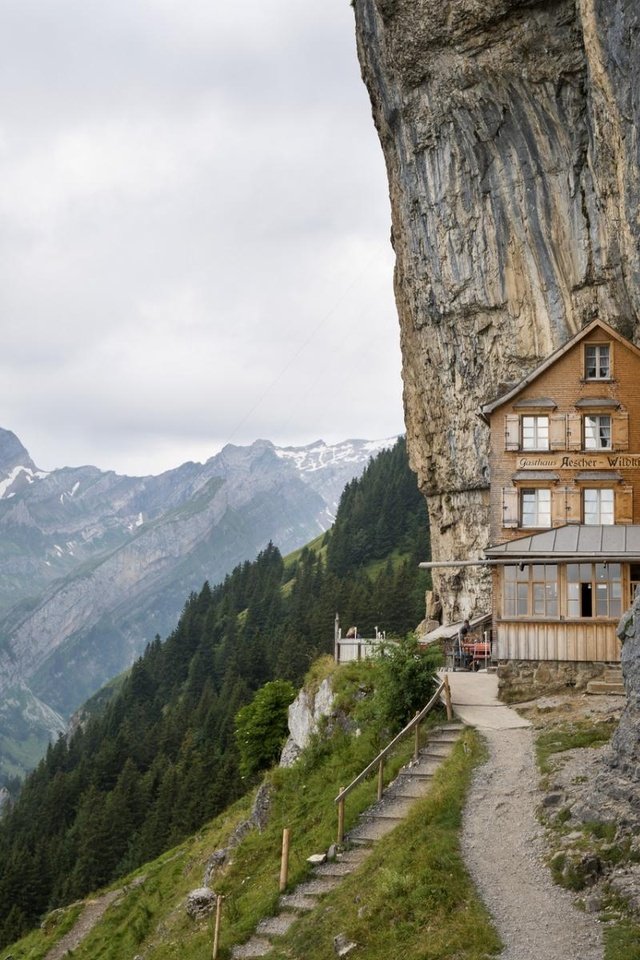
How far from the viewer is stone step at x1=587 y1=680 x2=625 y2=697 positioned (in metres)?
29.0

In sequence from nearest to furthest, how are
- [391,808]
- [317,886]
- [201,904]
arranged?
[317,886]
[391,808]
[201,904]

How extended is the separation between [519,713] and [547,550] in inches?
224

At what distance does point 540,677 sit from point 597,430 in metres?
11.6

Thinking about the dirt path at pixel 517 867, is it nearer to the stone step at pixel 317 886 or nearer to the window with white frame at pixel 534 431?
the stone step at pixel 317 886

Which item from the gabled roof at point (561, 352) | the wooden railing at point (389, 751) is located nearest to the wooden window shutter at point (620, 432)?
the gabled roof at point (561, 352)

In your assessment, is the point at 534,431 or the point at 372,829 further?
the point at 534,431

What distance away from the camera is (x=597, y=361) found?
37875 millimetres

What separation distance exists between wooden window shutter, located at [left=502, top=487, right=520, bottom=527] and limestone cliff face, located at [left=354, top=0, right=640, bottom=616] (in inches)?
337

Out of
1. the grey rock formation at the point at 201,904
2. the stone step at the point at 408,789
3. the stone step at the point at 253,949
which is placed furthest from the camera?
the grey rock formation at the point at 201,904

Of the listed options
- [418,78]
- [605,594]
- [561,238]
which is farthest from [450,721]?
[418,78]

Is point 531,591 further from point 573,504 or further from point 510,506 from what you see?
point 573,504

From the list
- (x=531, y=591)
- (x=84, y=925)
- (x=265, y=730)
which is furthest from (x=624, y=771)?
(x=84, y=925)

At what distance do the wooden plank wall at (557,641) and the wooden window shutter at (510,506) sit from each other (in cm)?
707

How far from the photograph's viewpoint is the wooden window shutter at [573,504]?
1478 inches
